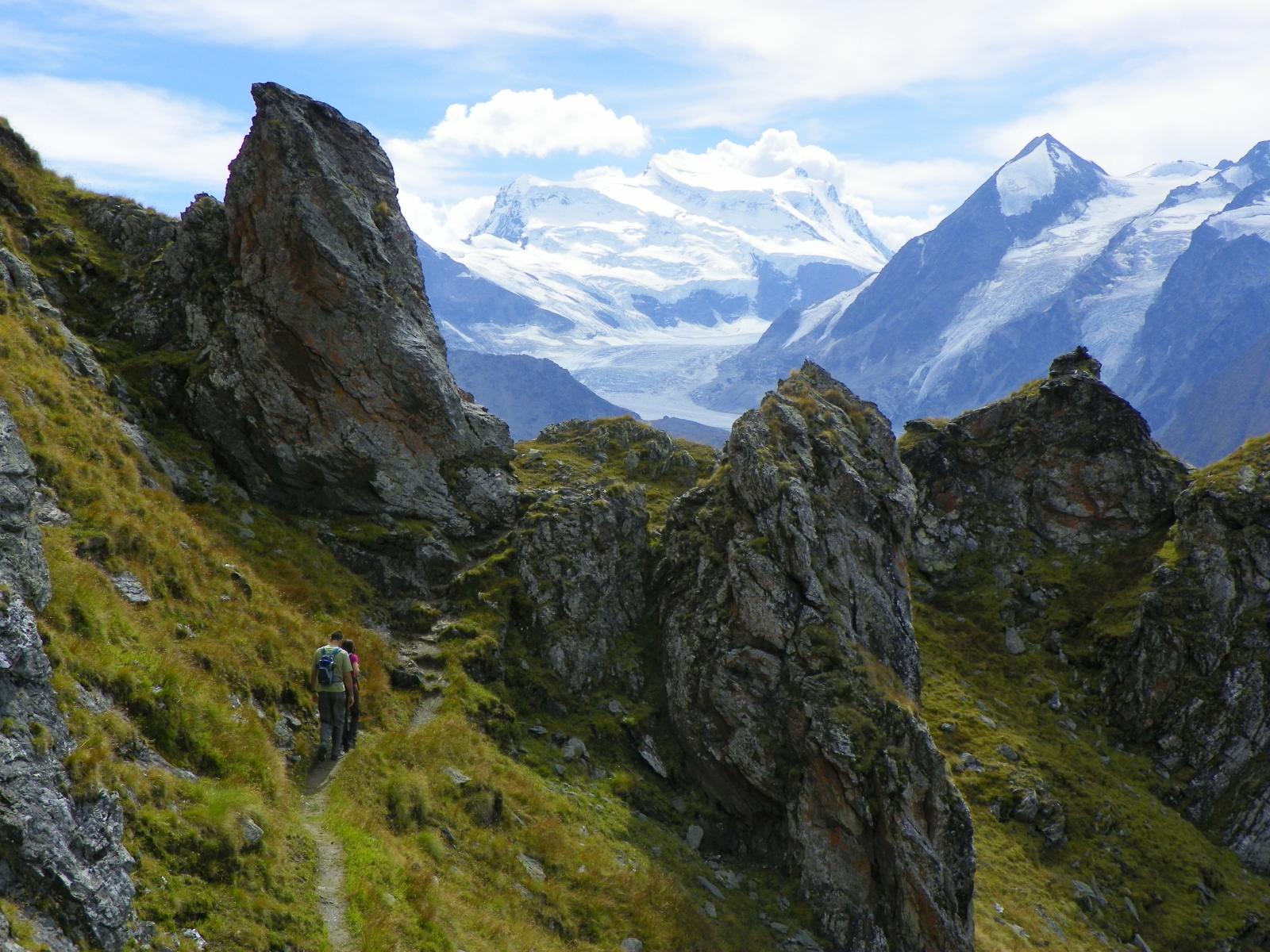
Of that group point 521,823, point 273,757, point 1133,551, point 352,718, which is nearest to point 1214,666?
point 1133,551

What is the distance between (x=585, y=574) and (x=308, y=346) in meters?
15.5

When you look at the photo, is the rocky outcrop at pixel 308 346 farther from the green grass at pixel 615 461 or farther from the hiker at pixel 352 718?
the hiker at pixel 352 718

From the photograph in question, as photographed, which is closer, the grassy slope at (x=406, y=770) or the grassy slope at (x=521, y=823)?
the grassy slope at (x=406, y=770)

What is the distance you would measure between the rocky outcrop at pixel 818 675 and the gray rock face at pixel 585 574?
1.71 metres

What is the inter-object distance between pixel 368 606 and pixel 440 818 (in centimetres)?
1175

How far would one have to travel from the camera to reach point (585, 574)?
1518 inches

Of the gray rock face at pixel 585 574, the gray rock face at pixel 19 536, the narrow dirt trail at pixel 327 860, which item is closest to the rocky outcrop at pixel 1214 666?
the gray rock face at pixel 585 574

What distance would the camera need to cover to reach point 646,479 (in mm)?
48000

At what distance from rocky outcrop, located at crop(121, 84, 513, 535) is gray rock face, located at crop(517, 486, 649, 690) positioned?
2.95 metres

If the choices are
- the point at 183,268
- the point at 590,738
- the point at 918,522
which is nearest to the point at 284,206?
the point at 183,268

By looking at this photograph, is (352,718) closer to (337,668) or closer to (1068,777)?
(337,668)

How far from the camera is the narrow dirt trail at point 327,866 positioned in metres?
15.9

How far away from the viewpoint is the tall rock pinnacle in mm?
35906

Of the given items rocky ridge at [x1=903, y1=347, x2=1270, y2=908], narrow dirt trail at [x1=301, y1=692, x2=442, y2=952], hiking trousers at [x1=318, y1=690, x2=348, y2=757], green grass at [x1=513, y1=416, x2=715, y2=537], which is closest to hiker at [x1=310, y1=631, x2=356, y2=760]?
hiking trousers at [x1=318, y1=690, x2=348, y2=757]
